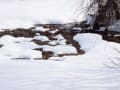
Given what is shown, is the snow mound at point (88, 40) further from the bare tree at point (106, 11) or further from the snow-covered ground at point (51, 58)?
the bare tree at point (106, 11)

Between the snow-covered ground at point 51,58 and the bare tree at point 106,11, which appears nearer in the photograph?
the snow-covered ground at point 51,58

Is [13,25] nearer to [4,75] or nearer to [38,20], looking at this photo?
[38,20]

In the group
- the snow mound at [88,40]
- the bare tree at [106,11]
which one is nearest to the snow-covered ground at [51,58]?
the snow mound at [88,40]

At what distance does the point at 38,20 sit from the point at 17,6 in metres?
1.72

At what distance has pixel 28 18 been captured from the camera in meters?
11.0

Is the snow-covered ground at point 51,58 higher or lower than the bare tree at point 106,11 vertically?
lower

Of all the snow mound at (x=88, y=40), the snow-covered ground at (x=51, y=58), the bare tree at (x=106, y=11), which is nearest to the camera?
the snow-covered ground at (x=51, y=58)

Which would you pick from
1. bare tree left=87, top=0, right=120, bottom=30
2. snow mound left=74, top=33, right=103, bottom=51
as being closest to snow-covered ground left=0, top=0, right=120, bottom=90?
snow mound left=74, top=33, right=103, bottom=51

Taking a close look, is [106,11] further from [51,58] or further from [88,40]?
[51,58]

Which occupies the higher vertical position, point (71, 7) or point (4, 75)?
point (71, 7)

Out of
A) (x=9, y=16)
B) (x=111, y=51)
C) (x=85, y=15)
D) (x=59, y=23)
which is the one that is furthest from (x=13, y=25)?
(x=111, y=51)

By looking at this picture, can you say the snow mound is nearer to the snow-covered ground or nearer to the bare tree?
the snow-covered ground

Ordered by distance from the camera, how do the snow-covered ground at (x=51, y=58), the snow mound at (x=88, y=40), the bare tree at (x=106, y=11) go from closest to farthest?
the snow-covered ground at (x=51, y=58) → the snow mound at (x=88, y=40) → the bare tree at (x=106, y=11)

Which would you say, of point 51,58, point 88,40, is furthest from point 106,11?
point 51,58
